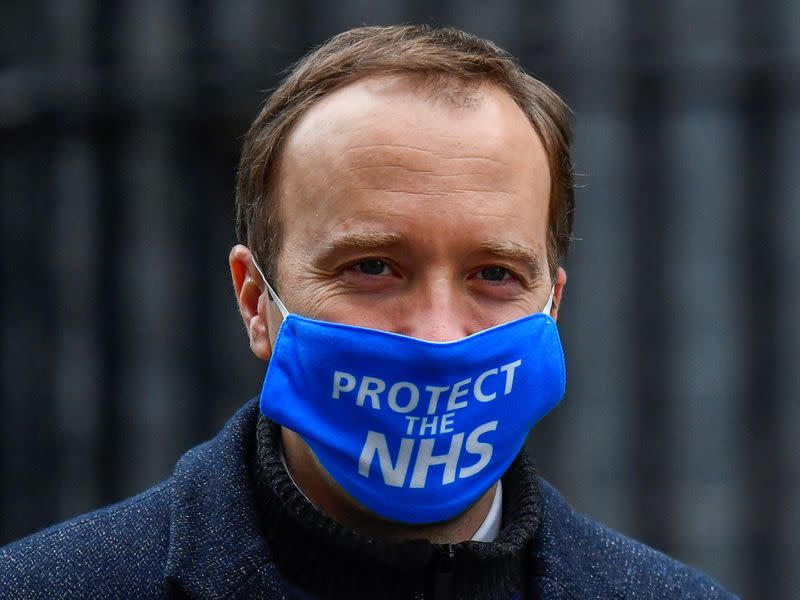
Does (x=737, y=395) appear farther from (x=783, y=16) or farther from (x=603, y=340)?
(x=783, y=16)

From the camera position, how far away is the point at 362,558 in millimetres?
2219

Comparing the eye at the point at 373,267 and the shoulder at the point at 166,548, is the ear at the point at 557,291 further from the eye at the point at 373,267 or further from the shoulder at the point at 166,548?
the shoulder at the point at 166,548

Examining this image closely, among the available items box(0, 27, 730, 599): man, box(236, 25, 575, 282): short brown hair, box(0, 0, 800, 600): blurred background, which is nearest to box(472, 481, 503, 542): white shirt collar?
box(0, 27, 730, 599): man

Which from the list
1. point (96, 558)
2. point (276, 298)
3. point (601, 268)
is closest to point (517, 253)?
point (276, 298)

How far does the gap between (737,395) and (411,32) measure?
10.9ft

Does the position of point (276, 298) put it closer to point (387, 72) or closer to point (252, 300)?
point (252, 300)

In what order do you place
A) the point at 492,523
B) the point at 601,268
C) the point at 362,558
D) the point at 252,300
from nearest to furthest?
the point at 362,558 < the point at 492,523 < the point at 252,300 < the point at 601,268

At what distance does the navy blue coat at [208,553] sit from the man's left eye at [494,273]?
52 centimetres

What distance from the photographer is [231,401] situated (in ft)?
18.2

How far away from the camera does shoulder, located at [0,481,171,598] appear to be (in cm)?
226

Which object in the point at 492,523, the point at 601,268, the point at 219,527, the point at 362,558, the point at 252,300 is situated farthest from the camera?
the point at 601,268

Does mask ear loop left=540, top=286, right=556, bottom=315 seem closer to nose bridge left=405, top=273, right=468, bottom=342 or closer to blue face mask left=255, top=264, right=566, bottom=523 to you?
blue face mask left=255, top=264, right=566, bottom=523

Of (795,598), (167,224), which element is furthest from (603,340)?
(167,224)

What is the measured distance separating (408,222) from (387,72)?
13.4 inches
